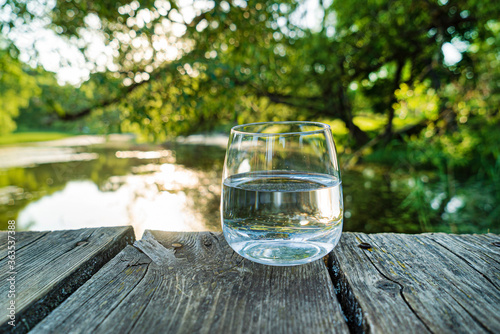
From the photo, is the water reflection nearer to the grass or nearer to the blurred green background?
the blurred green background

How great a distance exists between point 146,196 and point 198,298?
6.16 m

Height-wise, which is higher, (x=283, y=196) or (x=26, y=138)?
(x=26, y=138)

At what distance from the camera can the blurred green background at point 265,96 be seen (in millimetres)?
3627

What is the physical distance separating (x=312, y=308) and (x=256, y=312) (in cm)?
9

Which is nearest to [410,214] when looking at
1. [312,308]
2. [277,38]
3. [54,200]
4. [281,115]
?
[277,38]

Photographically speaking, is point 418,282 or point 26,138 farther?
point 26,138

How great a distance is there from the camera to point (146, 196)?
21.1 feet

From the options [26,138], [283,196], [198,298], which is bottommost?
[198,298]

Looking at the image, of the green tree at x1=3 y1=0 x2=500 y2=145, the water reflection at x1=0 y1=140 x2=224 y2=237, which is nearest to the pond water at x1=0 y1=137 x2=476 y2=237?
the water reflection at x1=0 y1=140 x2=224 y2=237

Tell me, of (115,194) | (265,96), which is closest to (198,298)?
(265,96)

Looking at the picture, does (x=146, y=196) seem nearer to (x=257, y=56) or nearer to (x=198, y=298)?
(x=257, y=56)

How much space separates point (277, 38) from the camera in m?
4.98

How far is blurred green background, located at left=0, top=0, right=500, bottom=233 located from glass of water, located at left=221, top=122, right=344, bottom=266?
97.9 inches

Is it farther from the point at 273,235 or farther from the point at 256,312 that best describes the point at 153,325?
the point at 273,235
